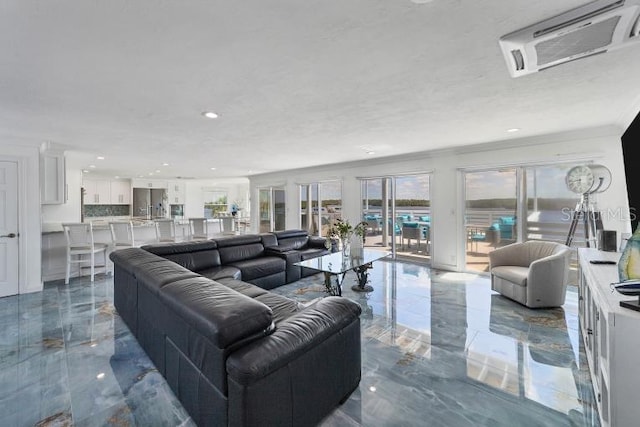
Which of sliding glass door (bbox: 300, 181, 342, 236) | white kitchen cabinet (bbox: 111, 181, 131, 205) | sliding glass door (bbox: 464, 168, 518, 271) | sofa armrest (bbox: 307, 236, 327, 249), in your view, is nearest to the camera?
sliding glass door (bbox: 464, 168, 518, 271)

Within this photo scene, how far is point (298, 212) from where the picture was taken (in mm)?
8617

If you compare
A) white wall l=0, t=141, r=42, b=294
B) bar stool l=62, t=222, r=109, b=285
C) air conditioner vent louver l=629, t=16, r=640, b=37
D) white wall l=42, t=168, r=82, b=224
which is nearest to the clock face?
air conditioner vent louver l=629, t=16, r=640, b=37

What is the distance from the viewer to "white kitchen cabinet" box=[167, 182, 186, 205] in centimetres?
1065

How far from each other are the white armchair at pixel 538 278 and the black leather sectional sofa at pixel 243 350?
269cm

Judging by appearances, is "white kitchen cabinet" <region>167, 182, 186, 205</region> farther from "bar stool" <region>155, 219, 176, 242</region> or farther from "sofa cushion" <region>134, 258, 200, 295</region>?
"sofa cushion" <region>134, 258, 200, 295</region>

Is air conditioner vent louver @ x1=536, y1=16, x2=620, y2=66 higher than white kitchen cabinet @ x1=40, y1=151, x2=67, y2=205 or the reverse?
higher

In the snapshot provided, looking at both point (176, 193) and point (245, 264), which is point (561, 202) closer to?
point (245, 264)

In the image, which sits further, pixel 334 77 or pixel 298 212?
pixel 298 212

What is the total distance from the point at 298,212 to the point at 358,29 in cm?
708

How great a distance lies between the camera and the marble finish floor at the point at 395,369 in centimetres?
177

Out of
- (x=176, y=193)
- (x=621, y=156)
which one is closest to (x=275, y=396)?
(x=621, y=156)

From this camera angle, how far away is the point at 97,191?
9.00 metres

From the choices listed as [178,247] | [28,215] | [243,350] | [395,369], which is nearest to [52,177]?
[28,215]

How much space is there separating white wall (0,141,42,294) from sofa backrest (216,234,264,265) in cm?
269
